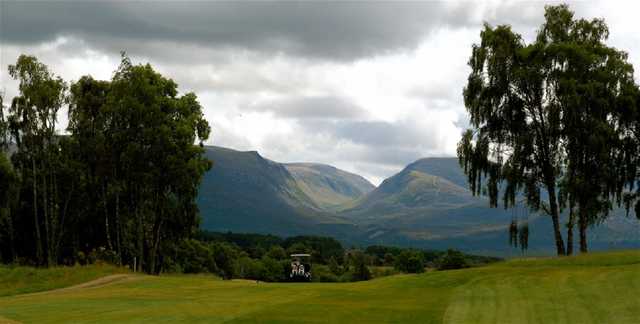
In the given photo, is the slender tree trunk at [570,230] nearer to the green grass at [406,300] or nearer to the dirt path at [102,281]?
the green grass at [406,300]

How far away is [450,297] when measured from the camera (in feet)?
121

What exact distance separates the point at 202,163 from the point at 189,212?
9857 millimetres

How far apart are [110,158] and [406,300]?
5232cm

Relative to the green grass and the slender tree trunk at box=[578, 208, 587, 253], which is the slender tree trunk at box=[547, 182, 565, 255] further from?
the green grass

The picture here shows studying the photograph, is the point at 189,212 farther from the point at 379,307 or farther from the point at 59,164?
the point at 379,307

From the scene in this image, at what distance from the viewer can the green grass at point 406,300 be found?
1193 inches

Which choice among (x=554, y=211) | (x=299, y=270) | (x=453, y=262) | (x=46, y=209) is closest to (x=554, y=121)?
(x=554, y=211)

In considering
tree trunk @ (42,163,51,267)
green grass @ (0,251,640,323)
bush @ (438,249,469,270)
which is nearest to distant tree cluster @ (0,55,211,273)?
tree trunk @ (42,163,51,267)

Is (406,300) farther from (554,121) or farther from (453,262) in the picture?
(453,262)

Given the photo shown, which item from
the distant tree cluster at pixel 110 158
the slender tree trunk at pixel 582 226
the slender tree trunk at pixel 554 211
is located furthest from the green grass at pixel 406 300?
the distant tree cluster at pixel 110 158

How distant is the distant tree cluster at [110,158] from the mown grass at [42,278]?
59.6ft

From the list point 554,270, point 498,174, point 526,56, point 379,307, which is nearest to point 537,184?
point 498,174

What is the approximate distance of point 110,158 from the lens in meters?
79.9

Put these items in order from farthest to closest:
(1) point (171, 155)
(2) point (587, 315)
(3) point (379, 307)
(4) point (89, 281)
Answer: (1) point (171, 155), (4) point (89, 281), (3) point (379, 307), (2) point (587, 315)
